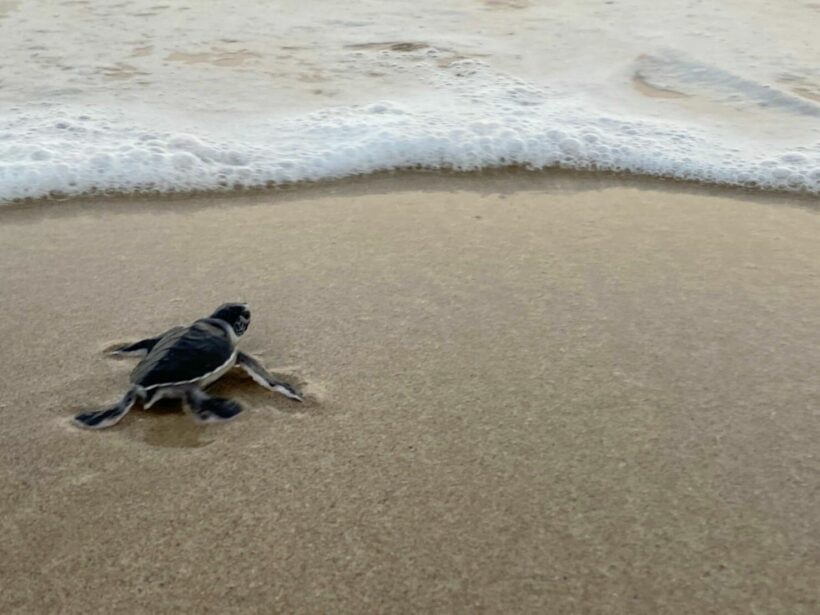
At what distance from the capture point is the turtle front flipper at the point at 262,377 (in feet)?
6.62

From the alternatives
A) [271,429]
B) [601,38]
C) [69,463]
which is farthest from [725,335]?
[601,38]

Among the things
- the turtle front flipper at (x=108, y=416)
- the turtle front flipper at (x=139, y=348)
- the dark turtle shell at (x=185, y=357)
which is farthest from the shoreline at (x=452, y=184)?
the turtle front flipper at (x=108, y=416)

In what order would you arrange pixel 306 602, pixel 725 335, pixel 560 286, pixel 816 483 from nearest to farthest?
1. pixel 306 602
2. pixel 816 483
3. pixel 725 335
4. pixel 560 286

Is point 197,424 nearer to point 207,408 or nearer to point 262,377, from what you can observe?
point 207,408

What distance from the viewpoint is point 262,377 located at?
2031mm

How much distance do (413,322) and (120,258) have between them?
99cm

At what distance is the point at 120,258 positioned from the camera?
2.73 metres

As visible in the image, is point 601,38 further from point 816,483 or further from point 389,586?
point 389,586

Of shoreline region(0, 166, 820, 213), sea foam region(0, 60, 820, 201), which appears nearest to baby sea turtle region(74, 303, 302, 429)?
shoreline region(0, 166, 820, 213)

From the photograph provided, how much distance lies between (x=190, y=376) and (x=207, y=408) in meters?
0.08

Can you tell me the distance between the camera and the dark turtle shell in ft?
6.35

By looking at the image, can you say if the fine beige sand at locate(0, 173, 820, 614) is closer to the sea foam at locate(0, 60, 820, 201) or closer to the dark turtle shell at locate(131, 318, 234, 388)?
the dark turtle shell at locate(131, 318, 234, 388)

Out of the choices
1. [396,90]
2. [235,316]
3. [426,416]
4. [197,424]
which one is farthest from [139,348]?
[396,90]

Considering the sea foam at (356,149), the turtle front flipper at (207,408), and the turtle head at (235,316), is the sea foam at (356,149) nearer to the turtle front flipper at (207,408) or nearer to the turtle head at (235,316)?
the turtle head at (235,316)
